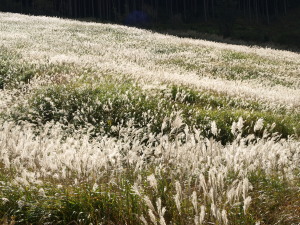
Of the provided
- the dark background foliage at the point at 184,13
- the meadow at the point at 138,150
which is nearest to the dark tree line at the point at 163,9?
the dark background foliage at the point at 184,13

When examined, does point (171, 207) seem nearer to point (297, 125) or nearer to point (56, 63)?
point (297, 125)

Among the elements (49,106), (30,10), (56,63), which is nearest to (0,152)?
(49,106)

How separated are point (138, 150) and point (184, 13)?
80439 millimetres

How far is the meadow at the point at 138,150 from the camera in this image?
2.84 m

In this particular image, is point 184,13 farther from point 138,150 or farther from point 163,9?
point 138,150

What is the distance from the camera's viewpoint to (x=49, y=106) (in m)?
7.59

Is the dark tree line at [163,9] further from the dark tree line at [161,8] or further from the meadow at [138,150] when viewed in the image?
the meadow at [138,150]

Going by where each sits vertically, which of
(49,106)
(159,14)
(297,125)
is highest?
(159,14)

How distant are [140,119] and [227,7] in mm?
83908

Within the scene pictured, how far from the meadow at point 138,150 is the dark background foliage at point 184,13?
54.7 m

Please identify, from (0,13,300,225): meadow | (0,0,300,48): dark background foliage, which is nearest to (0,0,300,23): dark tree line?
(0,0,300,48): dark background foliage

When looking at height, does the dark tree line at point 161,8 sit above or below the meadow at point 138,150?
above

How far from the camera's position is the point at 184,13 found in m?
80.6

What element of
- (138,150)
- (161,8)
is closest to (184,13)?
A: (161,8)
